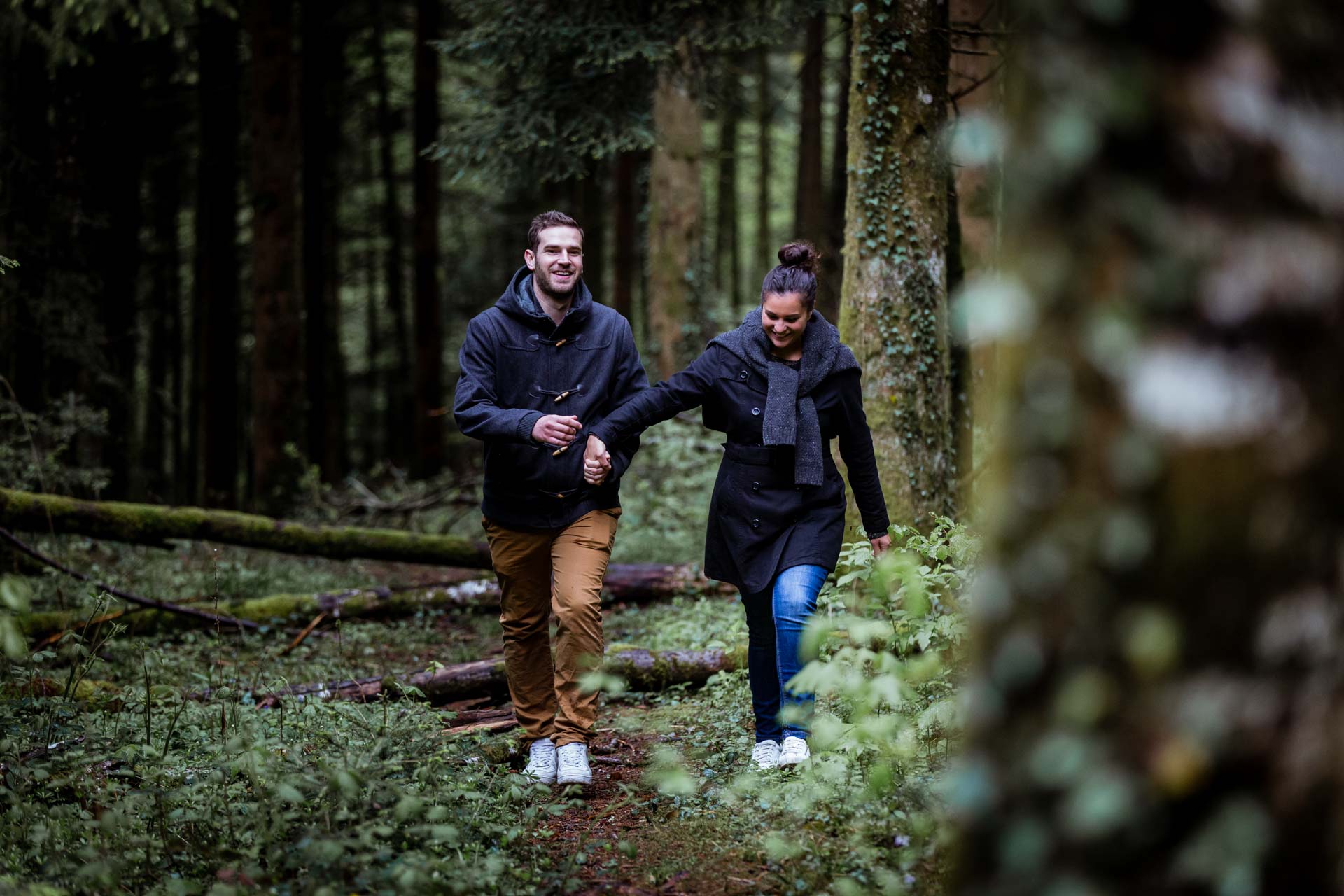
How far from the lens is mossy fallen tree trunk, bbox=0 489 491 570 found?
26.3 ft

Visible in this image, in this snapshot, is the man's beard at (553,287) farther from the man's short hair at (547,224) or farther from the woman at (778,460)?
the woman at (778,460)

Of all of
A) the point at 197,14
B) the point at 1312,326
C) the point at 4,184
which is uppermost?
the point at 197,14

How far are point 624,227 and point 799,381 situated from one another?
13.3 m

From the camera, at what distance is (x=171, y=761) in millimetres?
4258

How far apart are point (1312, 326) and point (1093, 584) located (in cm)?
47

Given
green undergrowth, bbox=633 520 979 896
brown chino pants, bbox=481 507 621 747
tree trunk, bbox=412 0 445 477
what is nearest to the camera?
green undergrowth, bbox=633 520 979 896

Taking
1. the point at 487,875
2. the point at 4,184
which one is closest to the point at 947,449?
the point at 487,875

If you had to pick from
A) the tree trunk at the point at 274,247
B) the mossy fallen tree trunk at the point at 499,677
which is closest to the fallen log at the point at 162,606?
the mossy fallen tree trunk at the point at 499,677

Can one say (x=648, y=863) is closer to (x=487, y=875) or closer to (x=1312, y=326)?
(x=487, y=875)

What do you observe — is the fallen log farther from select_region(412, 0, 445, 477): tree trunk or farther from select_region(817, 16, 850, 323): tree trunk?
select_region(412, 0, 445, 477): tree trunk

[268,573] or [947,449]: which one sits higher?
[947,449]

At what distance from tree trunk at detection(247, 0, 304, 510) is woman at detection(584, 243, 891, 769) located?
10089mm

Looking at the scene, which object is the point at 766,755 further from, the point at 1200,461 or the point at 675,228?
the point at 675,228

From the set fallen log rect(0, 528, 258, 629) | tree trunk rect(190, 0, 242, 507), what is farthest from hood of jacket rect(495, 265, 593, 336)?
tree trunk rect(190, 0, 242, 507)
